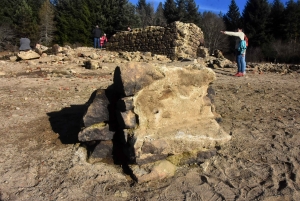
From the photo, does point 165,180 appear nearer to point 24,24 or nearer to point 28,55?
point 28,55

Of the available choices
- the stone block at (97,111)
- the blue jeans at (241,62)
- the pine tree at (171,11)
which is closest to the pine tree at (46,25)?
the pine tree at (171,11)

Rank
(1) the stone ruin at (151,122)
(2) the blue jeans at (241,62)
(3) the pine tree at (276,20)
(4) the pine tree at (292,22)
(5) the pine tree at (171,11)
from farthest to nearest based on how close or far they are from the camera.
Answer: (5) the pine tree at (171,11)
(3) the pine tree at (276,20)
(4) the pine tree at (292,22)
(2) the blue jeans at (241,62)
(1) the stone ruin at (151,122)

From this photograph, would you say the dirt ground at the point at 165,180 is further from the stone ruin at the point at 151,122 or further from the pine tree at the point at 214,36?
the pine tree at the point at 214,36

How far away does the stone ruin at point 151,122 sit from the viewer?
309 cm

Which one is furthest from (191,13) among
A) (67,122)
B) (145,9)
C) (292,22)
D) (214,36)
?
(67,122)

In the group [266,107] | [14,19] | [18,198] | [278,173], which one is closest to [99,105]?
[18,198]

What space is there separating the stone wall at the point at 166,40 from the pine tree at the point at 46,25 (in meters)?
15.9

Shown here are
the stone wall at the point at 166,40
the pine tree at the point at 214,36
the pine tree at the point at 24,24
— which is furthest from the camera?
the pine tree at the point at 214,36

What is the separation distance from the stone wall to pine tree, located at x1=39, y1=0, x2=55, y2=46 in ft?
52.2

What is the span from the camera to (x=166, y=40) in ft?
46.6

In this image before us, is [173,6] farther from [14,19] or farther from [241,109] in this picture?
[241,109]

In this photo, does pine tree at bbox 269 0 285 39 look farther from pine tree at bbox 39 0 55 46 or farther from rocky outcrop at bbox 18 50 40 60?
rocky outcrop at bbox 18 50 40 60

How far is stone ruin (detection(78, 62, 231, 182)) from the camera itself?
3.09m

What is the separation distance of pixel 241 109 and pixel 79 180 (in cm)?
330
